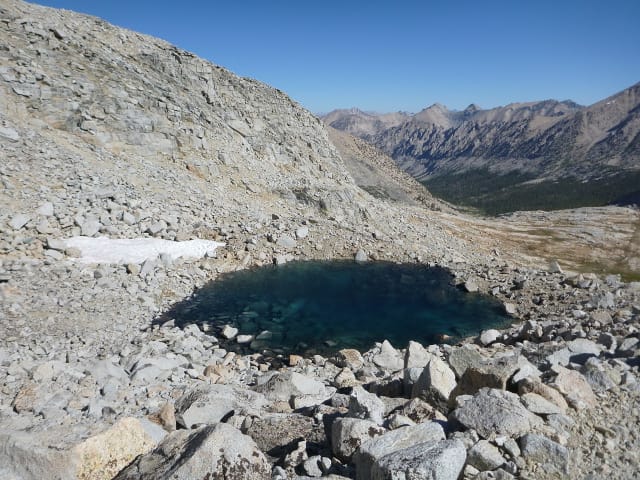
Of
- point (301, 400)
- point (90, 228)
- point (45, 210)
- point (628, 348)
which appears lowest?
point (301, 400)

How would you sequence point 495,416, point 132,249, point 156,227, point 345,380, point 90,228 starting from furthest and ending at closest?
point 156,227 < point 132,249 < point 90,228 < point 345,380 < point 495,416

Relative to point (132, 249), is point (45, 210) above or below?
above

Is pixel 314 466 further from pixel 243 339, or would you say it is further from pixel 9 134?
pixel 9 134

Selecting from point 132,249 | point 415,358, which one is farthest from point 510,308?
point 132,249

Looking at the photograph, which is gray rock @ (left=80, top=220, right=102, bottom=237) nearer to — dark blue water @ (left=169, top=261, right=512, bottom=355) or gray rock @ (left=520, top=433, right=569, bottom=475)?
dark blue water @ (left=169, top=261, right=512, bottom=355)

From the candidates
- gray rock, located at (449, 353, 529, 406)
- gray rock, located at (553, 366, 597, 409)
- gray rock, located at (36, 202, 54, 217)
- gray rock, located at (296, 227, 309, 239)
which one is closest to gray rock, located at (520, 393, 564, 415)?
gray rock, located at (553, 366, 597, 409)

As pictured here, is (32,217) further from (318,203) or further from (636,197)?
(636,197)
